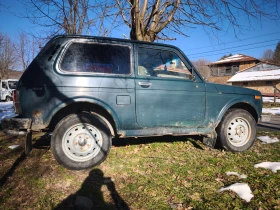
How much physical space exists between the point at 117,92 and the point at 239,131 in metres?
2.58

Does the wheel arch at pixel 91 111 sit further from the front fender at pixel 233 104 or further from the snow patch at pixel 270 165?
the snow patch at pixel 270 165

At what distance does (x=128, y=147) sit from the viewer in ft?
12.9

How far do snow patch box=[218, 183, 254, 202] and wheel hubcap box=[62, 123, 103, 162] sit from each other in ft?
6.20

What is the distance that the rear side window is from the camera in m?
2.90

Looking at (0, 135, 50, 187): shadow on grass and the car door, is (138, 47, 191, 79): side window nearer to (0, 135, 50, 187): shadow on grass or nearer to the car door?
the car door

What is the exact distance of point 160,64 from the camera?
11.1ft

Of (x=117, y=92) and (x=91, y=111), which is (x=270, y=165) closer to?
(x=117, y=92)

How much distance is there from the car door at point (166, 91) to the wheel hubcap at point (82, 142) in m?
0.76

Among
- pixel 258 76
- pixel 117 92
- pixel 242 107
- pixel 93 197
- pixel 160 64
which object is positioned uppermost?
pixel 258 76

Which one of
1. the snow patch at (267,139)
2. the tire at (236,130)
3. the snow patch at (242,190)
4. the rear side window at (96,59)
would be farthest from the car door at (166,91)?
the snow patch at (267,139)

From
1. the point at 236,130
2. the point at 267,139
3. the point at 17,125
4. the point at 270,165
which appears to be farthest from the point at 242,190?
the point at 17,125

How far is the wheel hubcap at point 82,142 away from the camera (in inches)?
113

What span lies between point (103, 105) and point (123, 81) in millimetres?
510

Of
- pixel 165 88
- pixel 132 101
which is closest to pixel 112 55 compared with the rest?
pixel 132 101
